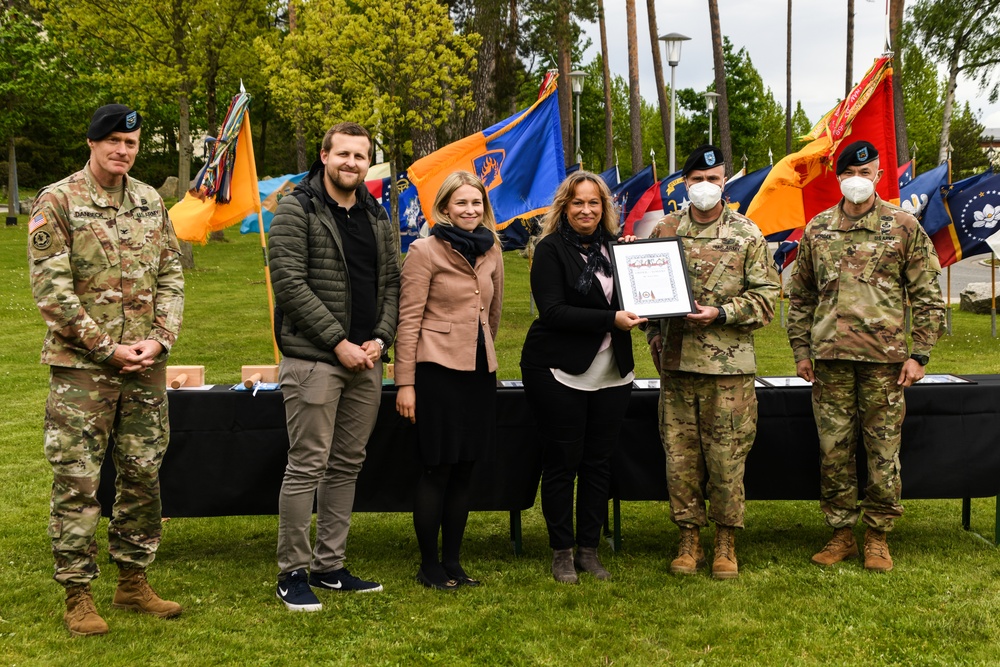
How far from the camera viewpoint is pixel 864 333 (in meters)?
4.61

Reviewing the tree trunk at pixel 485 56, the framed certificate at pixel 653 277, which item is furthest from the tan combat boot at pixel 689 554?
the tree trunk at pixel 485 56

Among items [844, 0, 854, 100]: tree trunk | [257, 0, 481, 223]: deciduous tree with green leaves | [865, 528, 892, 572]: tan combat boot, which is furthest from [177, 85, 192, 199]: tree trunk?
[844, 0, 854, 100]: tree trunk

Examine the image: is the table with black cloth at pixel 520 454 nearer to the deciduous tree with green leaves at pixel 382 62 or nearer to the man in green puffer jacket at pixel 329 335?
the man in green puffer jacket at pixel 329 335

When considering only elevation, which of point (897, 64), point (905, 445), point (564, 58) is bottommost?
point (905, 445)

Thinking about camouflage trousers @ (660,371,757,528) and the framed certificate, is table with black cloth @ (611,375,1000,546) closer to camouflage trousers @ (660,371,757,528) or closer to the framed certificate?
camouflage trousers @ (660,371,757,528)

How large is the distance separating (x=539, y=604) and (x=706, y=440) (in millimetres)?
1155

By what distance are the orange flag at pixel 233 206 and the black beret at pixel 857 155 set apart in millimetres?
4147

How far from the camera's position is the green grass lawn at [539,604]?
3.88 metres

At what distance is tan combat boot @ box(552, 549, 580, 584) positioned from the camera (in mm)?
4684

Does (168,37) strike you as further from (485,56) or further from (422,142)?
(485,56)

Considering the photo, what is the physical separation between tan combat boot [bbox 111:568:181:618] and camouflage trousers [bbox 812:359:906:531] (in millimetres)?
3263

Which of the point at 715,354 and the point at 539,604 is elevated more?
the point at 715,354

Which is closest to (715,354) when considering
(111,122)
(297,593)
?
(297,593)

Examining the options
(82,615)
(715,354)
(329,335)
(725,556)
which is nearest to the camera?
(82,615)
